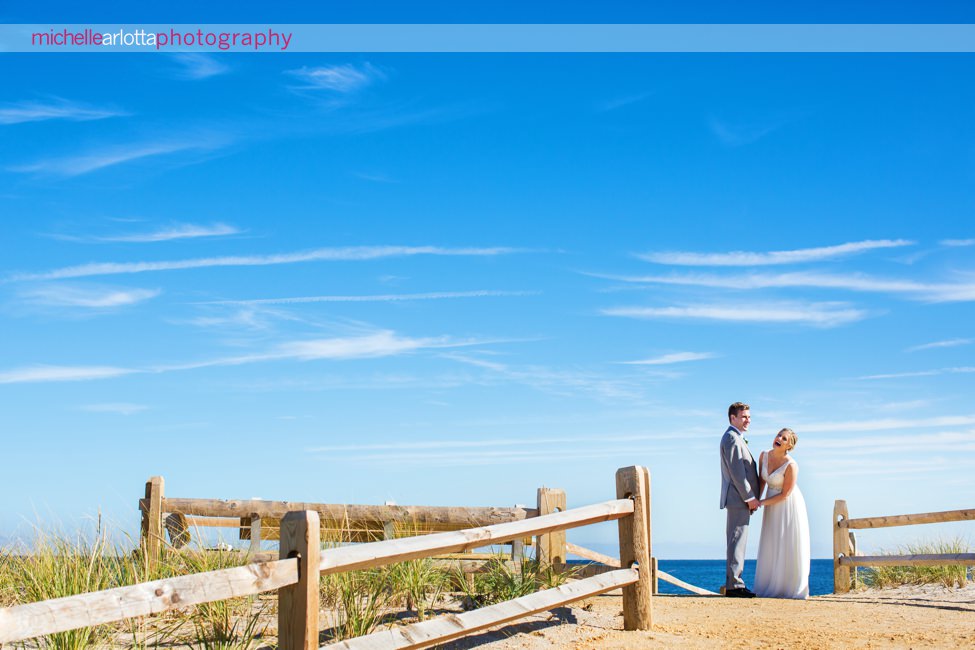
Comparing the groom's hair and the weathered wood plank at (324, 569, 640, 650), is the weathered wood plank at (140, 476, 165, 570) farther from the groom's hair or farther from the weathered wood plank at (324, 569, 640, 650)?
the groom's hair

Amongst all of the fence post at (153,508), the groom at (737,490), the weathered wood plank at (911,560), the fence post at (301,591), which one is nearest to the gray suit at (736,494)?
the groom at (737,490)

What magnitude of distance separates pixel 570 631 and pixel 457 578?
166 centimetres

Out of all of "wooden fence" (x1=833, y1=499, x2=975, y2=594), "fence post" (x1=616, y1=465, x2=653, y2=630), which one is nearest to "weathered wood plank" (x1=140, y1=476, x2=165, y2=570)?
"fence post" (x1=616, y1=465, x2=653, y2=630)

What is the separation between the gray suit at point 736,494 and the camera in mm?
10570

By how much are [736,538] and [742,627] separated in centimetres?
237

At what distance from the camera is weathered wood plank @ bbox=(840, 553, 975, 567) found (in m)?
12.4

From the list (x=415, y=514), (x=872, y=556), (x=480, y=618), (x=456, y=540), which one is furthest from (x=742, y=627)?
(x=872, y=556)

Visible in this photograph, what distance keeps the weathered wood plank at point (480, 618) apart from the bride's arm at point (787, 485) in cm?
357

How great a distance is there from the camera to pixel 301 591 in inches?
222

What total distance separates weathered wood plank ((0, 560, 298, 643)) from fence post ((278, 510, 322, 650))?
9 centimetres

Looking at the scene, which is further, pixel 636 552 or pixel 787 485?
pixel 787 485

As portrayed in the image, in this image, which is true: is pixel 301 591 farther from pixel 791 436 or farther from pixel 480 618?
pixel 791 436

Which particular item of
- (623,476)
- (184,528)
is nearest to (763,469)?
(623,476)

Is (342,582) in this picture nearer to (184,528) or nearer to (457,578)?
(457,578)
